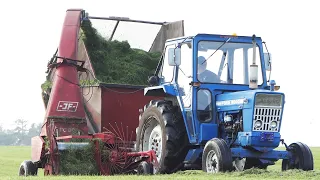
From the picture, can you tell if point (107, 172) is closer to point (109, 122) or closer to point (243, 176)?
point (109, 122)

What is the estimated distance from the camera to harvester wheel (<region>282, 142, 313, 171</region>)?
1220 centimetres

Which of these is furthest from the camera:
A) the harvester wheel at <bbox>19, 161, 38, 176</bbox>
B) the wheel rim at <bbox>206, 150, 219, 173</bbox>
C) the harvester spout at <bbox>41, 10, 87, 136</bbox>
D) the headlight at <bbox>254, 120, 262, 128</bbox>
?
the harvester spout at <bbox>41, 10, 87, 136</bbox>

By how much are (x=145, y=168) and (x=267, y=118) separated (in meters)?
2.35

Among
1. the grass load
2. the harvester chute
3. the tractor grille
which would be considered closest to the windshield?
the tractor grille

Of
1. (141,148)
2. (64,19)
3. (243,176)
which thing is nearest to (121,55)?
(64,19)

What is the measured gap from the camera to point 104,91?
1445 cm

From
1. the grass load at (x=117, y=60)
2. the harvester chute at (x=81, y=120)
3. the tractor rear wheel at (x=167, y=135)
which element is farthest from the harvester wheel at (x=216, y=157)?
the grass load at (x=117, y=60)

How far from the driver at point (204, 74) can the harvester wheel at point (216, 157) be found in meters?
1.36

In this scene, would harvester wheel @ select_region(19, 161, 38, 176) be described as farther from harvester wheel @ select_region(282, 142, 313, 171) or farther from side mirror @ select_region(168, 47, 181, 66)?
harvester wheel @ select_region(282, 142, 313, 171)

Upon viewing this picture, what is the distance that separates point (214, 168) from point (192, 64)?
1982 millimetres

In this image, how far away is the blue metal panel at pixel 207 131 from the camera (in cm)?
1247

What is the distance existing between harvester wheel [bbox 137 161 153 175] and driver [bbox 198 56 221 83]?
1.79 m

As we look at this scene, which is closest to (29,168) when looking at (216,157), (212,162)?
(212,162)

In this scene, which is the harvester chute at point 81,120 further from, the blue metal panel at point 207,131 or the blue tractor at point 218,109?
the blue metal panel at point 207,131
